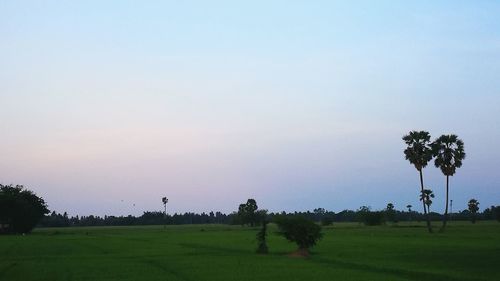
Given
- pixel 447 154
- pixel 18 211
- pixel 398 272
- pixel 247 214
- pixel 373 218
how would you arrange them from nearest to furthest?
pixel 398 272
pixel 447 154
pixel 18 211
pixel 373 218
pixel 247 214

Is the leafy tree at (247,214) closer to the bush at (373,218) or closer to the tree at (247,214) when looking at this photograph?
the tree at (247,214)

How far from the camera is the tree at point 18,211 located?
127562 millimetres

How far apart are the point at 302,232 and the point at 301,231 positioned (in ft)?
0.40

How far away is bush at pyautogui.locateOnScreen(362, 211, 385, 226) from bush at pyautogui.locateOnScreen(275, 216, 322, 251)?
107 m

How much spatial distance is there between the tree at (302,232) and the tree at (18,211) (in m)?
92.7

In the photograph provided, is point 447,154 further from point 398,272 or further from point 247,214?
point 247,214

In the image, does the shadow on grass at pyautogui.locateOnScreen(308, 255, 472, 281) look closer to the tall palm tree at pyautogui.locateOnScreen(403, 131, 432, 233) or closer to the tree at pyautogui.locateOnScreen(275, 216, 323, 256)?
the tree at pyautogui.locateOnScreen(275, 216, 323, 256)

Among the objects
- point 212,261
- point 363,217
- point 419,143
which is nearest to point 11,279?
point 212,261

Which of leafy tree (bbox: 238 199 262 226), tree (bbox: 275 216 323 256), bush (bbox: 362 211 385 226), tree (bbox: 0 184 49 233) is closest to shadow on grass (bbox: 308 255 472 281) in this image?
tree (bbox: 275 216 323 256)

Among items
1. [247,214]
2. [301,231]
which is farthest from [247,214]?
[301,231]

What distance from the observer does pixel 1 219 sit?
129 m

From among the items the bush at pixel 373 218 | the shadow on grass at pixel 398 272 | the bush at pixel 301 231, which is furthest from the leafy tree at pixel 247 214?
the shadow on grass at pixel 398 272

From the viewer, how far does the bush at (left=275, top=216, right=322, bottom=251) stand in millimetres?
48938

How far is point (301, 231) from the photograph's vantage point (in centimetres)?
4903
